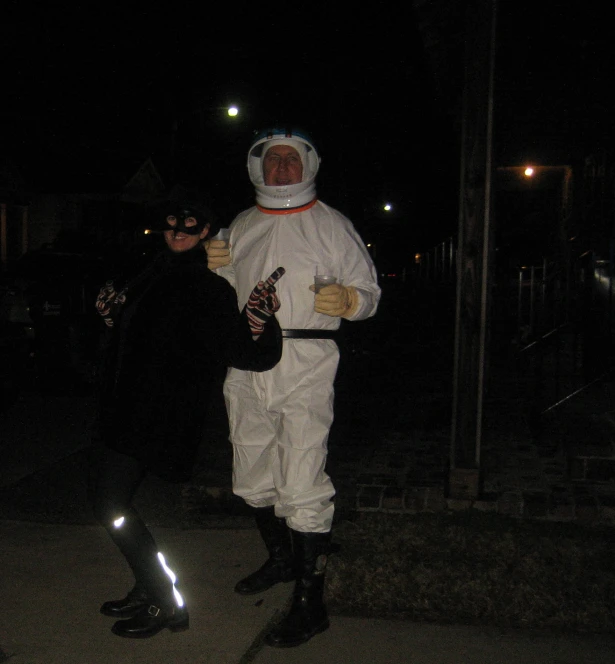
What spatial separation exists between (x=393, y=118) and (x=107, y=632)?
86.3 feet

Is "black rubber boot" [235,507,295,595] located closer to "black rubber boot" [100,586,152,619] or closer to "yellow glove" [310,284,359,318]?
"black rubber boot" [100,586,152,619]

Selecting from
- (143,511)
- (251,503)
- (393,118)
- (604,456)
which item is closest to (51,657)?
(251,503)

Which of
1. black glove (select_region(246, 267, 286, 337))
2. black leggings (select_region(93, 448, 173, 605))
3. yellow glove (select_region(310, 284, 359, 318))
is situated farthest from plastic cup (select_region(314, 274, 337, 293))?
black leggings (select_region(93, 448, 173, 605))

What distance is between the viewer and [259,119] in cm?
3309

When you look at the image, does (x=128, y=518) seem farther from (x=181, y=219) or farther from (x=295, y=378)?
(x=181, y=219)

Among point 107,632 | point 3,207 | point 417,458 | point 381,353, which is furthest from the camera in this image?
point 3,207

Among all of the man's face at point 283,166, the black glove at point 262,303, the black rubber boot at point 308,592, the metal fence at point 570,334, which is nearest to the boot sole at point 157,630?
the black rubber boot at point 308,592

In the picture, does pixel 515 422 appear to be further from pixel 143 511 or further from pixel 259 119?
pixel 259 119

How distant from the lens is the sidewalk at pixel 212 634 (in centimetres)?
303

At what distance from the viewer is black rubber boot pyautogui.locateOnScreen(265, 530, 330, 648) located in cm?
317

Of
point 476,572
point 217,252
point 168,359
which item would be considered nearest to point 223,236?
point 217,252

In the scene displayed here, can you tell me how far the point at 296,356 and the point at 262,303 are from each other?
33cm

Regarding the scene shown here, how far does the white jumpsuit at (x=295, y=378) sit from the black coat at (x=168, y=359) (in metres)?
0.20

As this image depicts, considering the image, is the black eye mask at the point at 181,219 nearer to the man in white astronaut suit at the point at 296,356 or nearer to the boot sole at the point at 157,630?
the man in white astronaut suit at the point at 296,356
